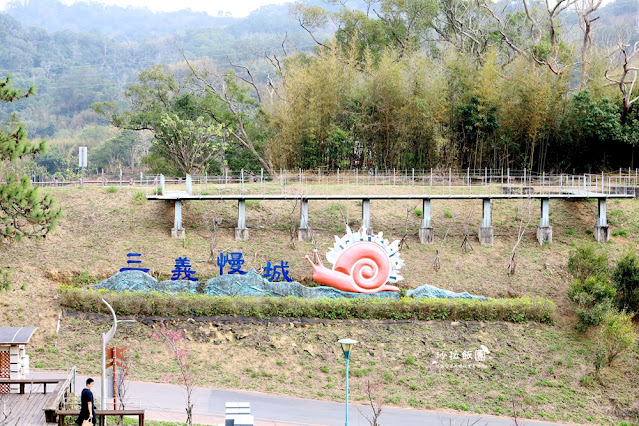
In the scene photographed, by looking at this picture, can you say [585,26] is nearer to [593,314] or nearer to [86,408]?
[593,314]

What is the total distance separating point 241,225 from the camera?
85.1 ft

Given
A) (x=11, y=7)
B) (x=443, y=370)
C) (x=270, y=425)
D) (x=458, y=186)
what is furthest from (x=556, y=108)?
(x=11, y=7)

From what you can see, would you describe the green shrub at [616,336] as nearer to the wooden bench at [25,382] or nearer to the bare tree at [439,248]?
the bare tree at [439,248]

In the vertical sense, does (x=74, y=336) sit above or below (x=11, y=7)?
below

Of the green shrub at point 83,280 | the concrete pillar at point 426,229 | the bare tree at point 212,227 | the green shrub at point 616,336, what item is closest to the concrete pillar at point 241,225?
the bare tree at point 212,227

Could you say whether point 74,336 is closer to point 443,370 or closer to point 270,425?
point 270,425

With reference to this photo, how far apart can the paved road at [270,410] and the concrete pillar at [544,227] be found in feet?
30.4

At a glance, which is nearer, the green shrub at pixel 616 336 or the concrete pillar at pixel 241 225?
the green shrub at pixel 616 336

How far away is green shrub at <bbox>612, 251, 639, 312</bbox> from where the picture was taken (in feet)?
74.0

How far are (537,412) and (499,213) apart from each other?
10.4 m

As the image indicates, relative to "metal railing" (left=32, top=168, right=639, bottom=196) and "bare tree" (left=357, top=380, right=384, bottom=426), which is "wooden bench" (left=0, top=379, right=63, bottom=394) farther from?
"metal railing" (left=32, top=168, right=639, bottom=196)

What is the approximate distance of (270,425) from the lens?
16.9 metres

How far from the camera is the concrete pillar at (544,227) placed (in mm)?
26422

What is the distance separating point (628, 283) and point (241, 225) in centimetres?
1112
